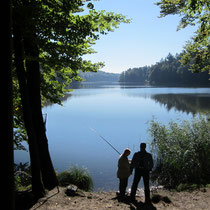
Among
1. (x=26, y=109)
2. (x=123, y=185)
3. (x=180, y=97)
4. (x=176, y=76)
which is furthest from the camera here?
(x=176, y=76)

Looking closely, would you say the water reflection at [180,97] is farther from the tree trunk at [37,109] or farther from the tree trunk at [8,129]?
the tree trunk at [8,129]

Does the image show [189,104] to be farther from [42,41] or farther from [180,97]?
[42,41]

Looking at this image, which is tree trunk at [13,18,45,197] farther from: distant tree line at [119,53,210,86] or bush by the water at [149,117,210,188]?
distant tree line at [119,53,210,86]

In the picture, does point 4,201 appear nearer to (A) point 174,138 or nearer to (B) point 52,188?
(B) point 52,188

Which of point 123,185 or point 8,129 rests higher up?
point 8,129

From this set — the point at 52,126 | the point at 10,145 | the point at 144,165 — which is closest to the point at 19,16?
the point at 10,145

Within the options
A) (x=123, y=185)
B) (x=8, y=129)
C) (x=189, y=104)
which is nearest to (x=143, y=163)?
(x=123, y=185)

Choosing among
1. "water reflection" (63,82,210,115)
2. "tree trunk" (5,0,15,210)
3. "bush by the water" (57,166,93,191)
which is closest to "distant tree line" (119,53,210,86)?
"water reflection" (63,82,210,115)

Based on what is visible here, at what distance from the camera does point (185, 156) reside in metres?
8.95

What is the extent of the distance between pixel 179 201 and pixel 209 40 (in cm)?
821

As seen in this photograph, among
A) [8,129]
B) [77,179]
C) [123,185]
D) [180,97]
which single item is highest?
[8,129]

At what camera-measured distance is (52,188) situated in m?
6.63

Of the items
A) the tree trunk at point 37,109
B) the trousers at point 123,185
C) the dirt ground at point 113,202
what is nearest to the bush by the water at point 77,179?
the tree trunk at point 37,109

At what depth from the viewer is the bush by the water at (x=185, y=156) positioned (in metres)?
8.45
